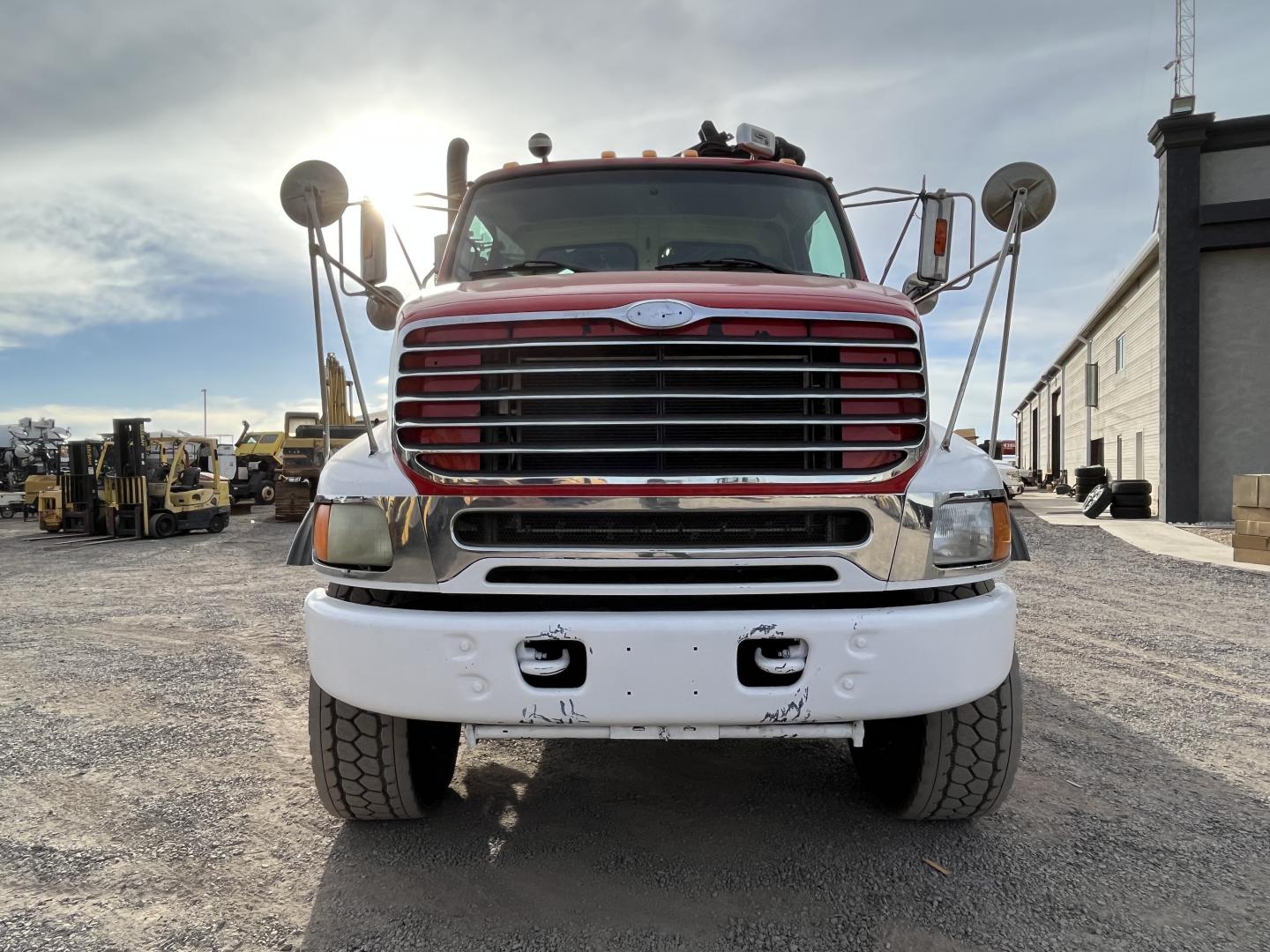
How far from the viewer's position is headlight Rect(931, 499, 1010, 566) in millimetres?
2250

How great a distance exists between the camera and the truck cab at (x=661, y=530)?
2.12 m

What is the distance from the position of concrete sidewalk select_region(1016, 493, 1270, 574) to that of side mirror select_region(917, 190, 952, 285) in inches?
305

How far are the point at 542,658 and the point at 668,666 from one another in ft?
1.12

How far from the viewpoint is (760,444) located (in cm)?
225

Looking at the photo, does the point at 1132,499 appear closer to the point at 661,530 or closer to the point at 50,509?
the point at 661,530

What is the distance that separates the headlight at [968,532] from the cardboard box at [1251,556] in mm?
9056

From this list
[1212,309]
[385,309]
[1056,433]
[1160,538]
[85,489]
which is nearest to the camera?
[385,309]

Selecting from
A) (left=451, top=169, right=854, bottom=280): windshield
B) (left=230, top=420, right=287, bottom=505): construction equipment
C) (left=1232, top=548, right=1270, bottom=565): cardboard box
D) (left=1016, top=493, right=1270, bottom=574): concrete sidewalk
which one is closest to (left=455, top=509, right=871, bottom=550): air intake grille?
(left=451, top=169, right=854, bottom=280): windshield

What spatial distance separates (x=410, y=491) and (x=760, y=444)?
0.99 m

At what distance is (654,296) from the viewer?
230cm

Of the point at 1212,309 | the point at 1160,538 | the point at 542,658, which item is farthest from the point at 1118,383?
the point at 542,658

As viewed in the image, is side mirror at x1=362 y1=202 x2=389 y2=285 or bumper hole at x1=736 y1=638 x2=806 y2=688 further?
side mirror at x1=362 y1=202 x2=389 y2=285

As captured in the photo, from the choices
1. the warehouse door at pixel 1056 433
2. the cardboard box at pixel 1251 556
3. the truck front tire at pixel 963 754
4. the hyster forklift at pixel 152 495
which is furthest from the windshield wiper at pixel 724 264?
the warehouse door at pixel 1056 433

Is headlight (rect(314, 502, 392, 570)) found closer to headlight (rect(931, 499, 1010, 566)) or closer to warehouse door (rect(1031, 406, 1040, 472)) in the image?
headlight (rect(931, 499, 1010, 566))
